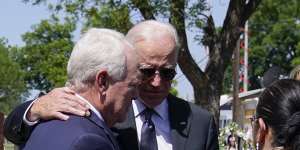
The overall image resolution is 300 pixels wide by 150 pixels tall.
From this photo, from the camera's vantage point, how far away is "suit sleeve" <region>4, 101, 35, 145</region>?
3148 millimetres

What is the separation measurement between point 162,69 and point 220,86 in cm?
1345

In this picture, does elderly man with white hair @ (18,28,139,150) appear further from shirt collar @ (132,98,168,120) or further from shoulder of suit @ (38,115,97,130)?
shirt collar @ (132,98,168,120)

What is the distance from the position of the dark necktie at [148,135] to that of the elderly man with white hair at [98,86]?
0.68 meters

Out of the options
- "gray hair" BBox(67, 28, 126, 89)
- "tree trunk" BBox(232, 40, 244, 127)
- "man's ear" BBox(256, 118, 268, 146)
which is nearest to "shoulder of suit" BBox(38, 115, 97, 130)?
"gray hair" BBox(67, 28, 126, 89)

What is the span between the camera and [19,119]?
325 cm

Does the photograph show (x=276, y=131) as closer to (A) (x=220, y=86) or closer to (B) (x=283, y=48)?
(A) (x=220, y=86)

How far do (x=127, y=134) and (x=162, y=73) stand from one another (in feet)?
1.14

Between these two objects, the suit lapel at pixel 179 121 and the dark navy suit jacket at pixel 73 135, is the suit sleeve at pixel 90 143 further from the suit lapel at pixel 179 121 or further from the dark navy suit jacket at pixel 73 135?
the suit lapel at pixel 179 121

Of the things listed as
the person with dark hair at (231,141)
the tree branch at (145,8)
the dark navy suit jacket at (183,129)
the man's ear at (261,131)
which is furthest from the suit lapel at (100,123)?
the tree branch at (145,8)

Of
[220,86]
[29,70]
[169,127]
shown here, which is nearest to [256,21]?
[29,70]

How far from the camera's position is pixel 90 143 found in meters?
2.64

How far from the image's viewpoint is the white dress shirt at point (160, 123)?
3.69 metres

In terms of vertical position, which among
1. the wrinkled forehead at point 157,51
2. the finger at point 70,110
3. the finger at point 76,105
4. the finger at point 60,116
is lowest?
the finger at point 60,116

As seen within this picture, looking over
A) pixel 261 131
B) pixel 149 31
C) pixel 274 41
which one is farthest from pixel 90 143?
pixel 274 41
